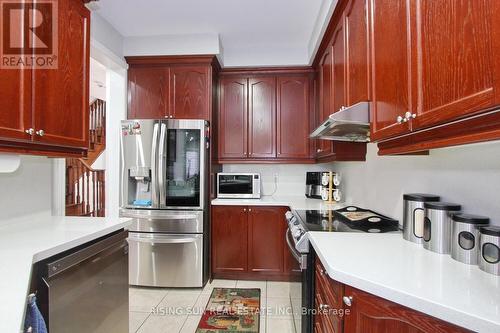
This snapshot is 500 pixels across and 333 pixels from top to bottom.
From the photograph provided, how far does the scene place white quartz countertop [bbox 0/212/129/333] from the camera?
31.1 inches

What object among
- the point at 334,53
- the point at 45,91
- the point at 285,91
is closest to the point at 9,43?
the point at 45,91

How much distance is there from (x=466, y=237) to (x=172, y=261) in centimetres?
243

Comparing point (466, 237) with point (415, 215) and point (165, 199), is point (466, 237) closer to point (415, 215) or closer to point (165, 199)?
point (415, 215)

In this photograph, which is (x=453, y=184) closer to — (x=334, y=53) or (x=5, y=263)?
(x=334, y=53)

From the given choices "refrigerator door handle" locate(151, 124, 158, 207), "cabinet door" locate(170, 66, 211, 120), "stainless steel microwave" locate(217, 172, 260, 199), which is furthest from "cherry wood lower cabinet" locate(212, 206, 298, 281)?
"cabinet door" locate(170, 66, 211, 120)

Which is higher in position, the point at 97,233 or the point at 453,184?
the point at 453,184

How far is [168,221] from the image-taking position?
2568 millimetres

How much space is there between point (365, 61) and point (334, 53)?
29.0 inches

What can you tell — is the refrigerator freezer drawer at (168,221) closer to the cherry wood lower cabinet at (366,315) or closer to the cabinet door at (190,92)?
the cabinet door at (190,92)

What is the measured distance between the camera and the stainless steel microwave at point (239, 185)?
297 centimetres

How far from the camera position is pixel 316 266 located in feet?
4.54

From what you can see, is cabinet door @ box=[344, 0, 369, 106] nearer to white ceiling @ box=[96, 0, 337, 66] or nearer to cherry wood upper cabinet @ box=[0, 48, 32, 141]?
white ceiling @ box=[96, 0, 337, 66]

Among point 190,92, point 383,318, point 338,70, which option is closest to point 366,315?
point 383,318

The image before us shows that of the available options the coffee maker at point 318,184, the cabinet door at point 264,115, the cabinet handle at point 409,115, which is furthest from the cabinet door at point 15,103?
the coffee maker at point 318,184
